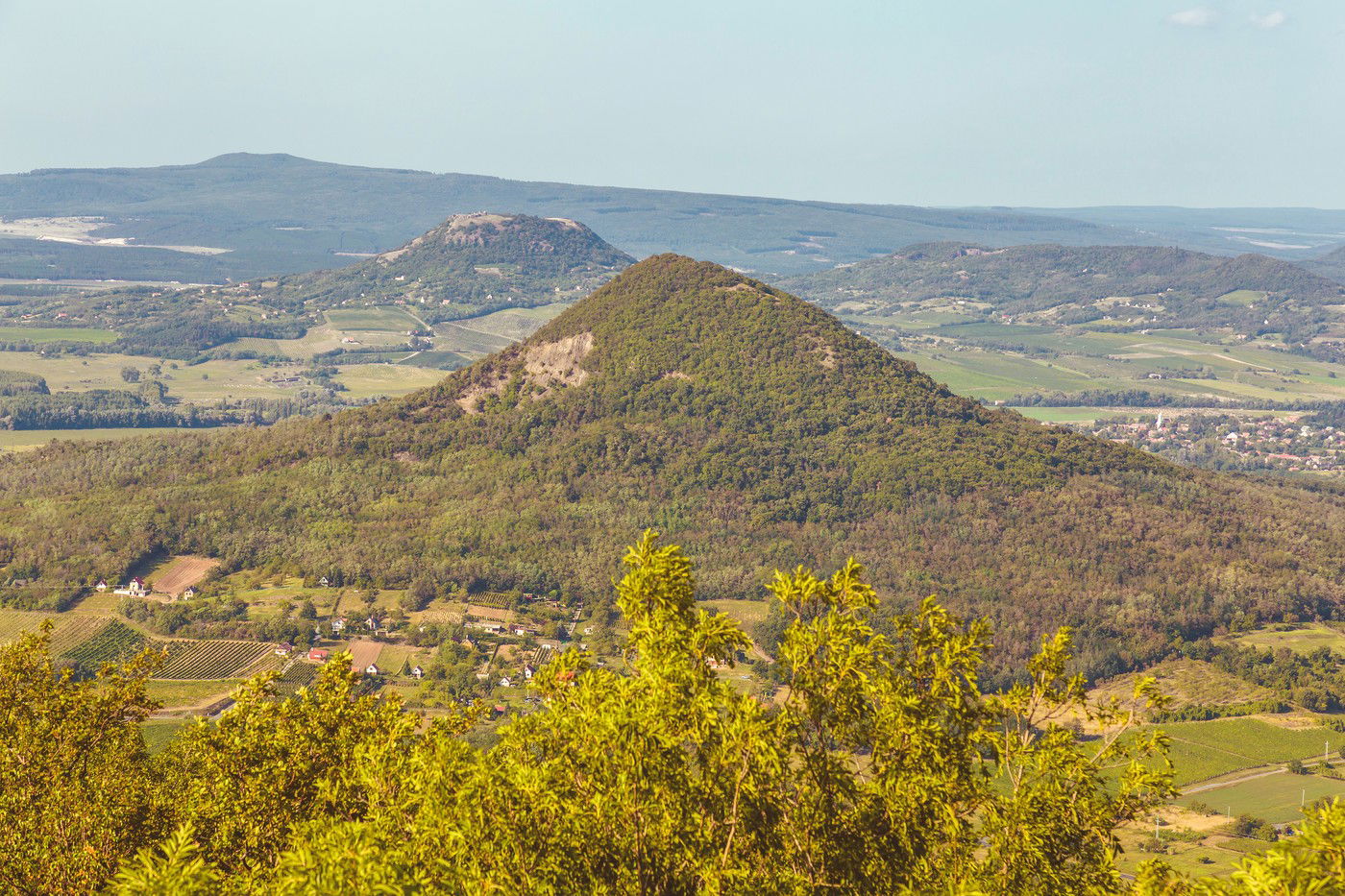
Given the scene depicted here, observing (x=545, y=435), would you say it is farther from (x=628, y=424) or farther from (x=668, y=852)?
(x=668, y=852)

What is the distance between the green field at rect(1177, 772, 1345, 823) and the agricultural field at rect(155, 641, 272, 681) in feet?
256

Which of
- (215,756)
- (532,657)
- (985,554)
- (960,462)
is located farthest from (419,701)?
(960,462)

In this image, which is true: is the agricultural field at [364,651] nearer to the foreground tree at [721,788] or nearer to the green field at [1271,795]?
the foreground tree at [721,788]

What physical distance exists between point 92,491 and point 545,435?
56514mm

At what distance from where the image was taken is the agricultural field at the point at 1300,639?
102562 mm

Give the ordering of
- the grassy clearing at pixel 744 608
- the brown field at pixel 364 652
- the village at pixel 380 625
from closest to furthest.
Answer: the village at pixel 380 625
the brown field at pixel 364 652
the grassy clearing at pixel 744 608

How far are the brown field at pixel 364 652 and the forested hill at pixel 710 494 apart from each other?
46.0ft

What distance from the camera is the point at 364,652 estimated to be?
93.4 m

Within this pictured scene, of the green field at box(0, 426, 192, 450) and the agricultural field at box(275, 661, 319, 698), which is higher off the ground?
the green field at box(0, 426, 192, 450)

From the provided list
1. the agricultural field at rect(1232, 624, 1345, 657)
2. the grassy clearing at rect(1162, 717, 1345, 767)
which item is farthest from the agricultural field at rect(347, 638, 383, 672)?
the agricultural field at rect(1232, 624, 1345, 657)

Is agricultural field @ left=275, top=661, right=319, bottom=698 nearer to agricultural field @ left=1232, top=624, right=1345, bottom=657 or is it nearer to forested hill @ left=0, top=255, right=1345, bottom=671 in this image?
forested hill @ left=0, top=255, right=1345, bottom=671

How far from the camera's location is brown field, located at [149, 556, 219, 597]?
105 m

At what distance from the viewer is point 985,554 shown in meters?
114

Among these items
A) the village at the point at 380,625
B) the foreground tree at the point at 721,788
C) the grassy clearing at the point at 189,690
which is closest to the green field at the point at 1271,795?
the village at the point at 380,625
